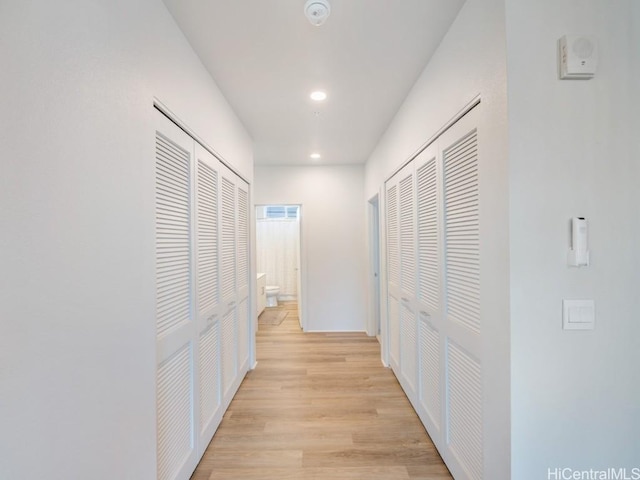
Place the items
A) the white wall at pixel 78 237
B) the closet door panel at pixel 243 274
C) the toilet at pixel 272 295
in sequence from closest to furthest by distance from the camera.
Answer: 1. the white wall at pixel 78 237
2. the closet door panel at pixel 243 274
3. the toilet at pixel 272 295

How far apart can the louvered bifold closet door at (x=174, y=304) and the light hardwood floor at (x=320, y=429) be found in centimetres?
38

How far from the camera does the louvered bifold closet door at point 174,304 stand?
153 centimetres

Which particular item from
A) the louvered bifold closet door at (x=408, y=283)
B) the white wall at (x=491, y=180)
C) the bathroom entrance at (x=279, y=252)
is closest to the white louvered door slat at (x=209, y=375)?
the louvered bifold closet door at (x=408, y=283)

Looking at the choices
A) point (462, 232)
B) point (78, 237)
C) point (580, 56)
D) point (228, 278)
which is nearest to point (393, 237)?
point (462, 232)

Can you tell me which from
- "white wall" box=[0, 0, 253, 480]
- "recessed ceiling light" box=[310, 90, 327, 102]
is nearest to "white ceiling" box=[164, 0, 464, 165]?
"recessed ceiling light" box=[310, 90, 327, 102]

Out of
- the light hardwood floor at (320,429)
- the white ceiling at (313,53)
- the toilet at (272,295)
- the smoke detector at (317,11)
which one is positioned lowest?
the light hardwood floor at (320,429)

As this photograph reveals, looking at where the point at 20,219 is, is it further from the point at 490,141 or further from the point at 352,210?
the point at 352,210

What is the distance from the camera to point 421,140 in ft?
7.21

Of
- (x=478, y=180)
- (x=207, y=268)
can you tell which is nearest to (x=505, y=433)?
(x=478, y=180)

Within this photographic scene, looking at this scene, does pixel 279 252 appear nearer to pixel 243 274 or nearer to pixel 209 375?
pixel 243 274

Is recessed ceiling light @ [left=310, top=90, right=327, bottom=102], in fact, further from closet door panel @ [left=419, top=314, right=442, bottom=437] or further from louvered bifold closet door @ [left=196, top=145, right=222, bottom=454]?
closet door panel @ [left=419, top=314, right=442, bottom=437]

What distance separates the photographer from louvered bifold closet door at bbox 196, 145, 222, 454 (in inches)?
79.5

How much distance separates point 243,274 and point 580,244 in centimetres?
264

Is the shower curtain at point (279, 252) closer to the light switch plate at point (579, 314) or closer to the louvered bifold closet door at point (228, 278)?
the louvered bifold closet door at point (228, 278)
